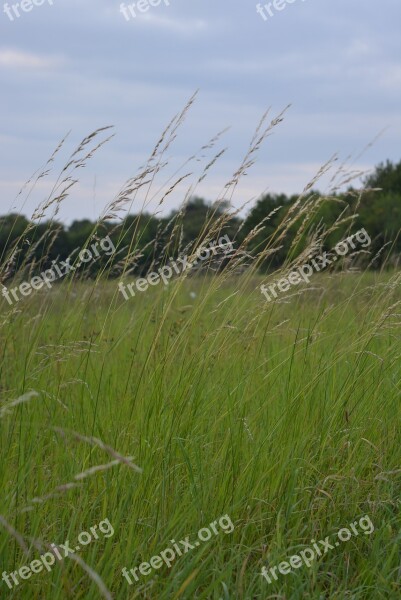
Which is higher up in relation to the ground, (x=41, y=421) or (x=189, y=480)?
(x=41, y=421)

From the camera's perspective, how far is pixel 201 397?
3541 millimetres

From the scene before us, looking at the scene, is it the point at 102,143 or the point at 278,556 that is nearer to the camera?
the point at 278,556

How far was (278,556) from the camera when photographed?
267 cm

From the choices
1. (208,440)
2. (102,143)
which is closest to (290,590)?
(208,440)

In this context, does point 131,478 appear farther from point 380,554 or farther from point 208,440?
point 380,554

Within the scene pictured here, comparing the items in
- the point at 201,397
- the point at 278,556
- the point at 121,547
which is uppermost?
the point at 201,397

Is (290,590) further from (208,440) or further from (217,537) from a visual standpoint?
(208,440)

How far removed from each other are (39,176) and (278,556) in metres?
2.02

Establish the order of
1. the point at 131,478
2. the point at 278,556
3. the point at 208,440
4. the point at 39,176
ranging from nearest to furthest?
1. the point at 278,556
2. the point at 131,478
3. the point at 208,440
4. the point at 39,176

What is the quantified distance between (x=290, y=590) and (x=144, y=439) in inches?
30.8

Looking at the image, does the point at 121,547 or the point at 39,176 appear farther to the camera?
the point at 39,176

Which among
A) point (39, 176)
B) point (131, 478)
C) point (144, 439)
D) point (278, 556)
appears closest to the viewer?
point (278, 556)

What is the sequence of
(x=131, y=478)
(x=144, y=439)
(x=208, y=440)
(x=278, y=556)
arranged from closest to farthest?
1. (x=278, y=556)
2. (x=131, y=478)
3. (x=144, y=439)
4. (x=208, y=440)

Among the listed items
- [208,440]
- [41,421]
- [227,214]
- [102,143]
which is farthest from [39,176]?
[208,440]
